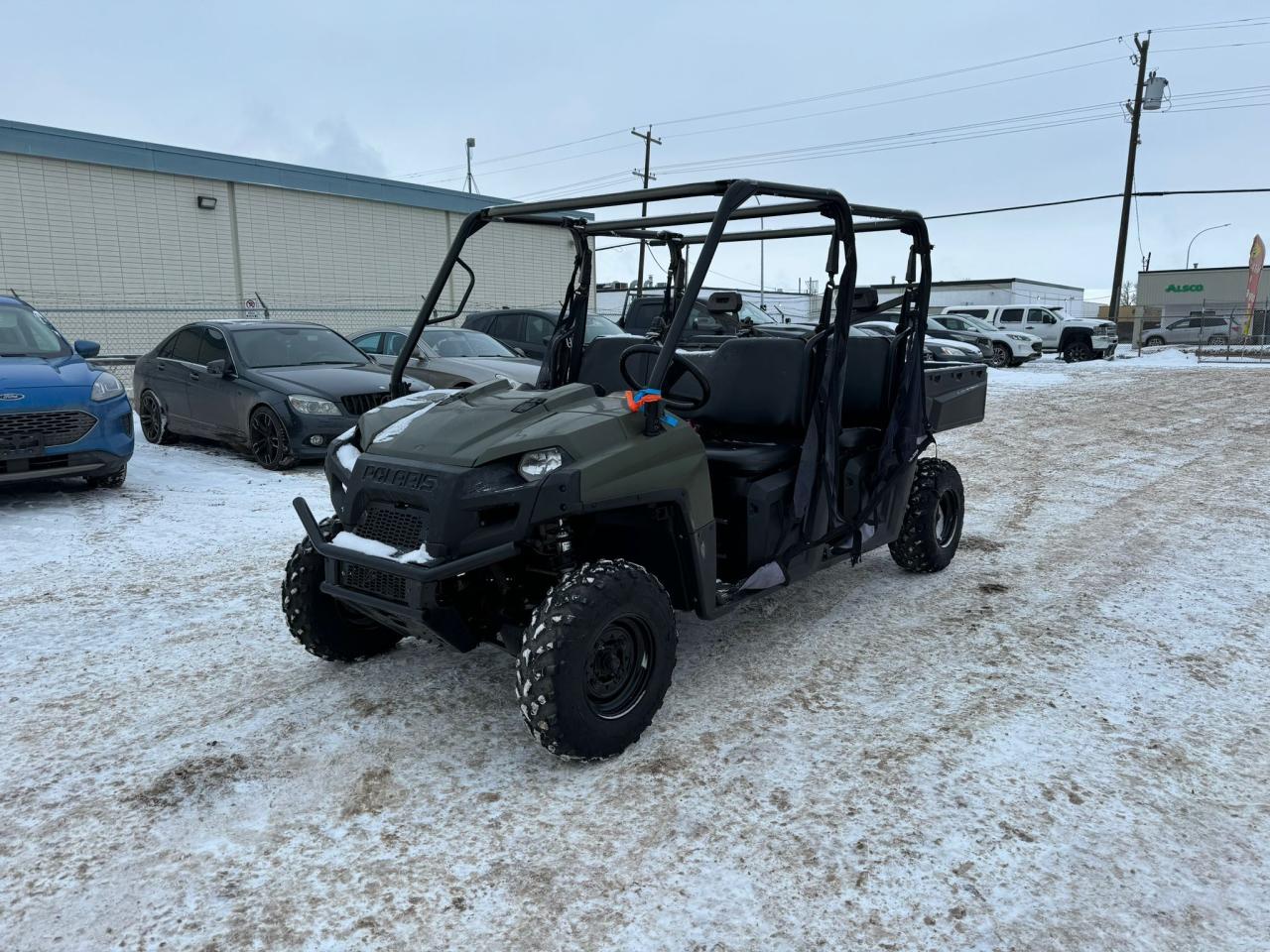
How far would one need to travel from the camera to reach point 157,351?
10047 mm

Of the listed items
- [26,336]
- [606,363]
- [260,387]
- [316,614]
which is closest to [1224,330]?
[260,387]

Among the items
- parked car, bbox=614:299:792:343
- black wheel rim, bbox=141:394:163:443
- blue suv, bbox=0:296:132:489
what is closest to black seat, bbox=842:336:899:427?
parked car, bbox=614:299:792:343

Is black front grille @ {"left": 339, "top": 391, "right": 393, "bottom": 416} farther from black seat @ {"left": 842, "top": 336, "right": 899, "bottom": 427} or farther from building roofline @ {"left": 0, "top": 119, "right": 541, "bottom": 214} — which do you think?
building roofline @ {"left": 0, "top": 119, "right": 541, "bottom": 214}

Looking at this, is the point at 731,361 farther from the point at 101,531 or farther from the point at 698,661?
the point at 101,531

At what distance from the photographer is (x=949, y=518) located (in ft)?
18.7

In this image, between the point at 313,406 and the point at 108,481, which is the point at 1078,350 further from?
the point at 108,481

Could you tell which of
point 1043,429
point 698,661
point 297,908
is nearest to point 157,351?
point 698,661

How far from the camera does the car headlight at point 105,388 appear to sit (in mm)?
7012

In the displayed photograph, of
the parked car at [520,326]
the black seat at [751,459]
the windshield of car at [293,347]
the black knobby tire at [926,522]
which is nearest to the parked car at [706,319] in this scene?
the black seat at [751,459]

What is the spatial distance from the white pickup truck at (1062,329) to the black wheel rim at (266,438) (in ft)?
72.2

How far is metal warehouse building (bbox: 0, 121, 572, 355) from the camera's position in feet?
59.2

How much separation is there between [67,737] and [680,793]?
2.25m

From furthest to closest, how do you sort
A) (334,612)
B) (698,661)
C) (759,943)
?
(698,661), (334,612), (759,943)

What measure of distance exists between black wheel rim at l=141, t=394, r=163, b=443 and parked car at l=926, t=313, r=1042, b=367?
712 inches
